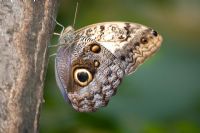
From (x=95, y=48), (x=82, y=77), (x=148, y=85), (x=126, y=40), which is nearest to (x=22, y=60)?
(x=82, y=77)

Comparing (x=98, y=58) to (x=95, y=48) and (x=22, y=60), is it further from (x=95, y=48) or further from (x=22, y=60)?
(x=22, y=60)

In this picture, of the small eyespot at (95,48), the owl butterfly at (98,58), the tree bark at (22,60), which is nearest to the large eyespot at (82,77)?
the owl butterfly at (98,58)

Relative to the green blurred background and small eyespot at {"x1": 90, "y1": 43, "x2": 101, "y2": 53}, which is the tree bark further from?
the green blurred background

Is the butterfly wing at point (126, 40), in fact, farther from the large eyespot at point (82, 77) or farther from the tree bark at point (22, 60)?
the tree bark at point (22, 60)

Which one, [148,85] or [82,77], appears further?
[148,85]

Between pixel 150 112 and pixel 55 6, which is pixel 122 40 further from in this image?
pixel 150 112

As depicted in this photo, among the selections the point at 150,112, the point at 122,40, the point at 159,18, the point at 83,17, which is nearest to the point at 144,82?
the point at 150,112
